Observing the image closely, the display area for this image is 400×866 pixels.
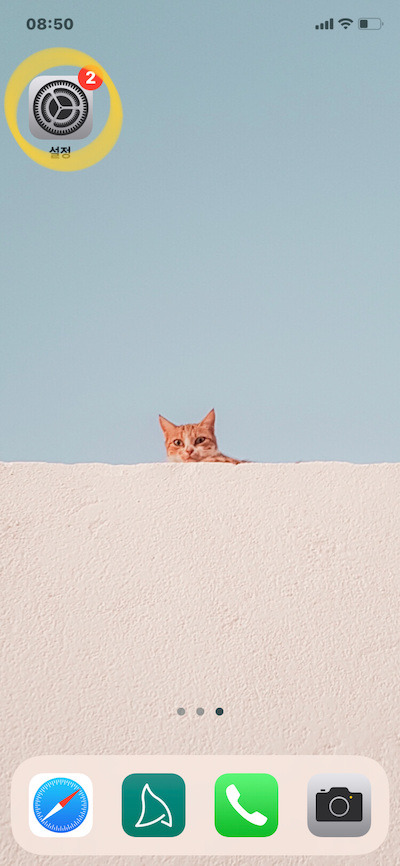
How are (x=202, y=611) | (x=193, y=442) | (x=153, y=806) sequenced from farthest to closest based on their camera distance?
1. (x=193, y=442)
2. (x=202, y=611)
3. (x=153, y=806)

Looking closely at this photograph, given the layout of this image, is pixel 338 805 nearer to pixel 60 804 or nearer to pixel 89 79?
pixel 60 804

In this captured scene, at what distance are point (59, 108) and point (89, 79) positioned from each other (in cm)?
7

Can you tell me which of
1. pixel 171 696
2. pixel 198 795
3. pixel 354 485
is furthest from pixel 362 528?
pixel 198 795

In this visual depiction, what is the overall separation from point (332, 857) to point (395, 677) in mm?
287

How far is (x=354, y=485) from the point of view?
1370 mm

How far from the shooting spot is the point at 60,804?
0.96 meters

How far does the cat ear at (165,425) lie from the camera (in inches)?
87.4

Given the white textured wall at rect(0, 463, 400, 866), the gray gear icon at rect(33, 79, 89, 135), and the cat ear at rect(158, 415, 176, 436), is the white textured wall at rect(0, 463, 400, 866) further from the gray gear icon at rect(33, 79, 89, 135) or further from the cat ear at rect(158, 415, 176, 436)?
the cat ear at rect(158, 415, 176, 436)

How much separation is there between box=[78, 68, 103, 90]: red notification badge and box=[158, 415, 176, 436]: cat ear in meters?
1.07

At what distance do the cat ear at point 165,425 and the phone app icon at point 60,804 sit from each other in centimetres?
133

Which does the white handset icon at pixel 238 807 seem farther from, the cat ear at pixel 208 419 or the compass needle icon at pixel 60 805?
the cat ear at pixel 208 419

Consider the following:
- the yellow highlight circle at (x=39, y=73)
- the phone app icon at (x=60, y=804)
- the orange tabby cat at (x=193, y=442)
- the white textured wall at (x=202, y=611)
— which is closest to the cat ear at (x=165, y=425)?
the orange tabby cat at (x=193, y=442)

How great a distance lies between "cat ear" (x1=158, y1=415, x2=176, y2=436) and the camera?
2.22 m

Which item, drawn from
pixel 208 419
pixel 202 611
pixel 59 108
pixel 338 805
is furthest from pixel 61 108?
pixel 338 805
